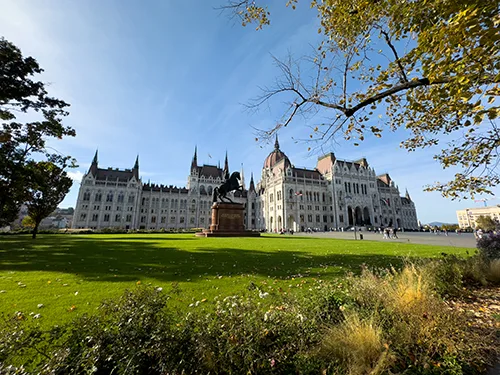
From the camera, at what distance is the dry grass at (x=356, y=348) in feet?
8.55

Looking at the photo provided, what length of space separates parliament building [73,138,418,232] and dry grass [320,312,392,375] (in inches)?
2920

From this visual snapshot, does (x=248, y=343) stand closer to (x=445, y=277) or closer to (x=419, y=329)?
(x=419, y=329)

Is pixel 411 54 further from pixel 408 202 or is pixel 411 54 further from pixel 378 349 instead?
pixel 408 202

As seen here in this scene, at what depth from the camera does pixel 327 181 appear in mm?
88562

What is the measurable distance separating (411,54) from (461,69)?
59.9 inches

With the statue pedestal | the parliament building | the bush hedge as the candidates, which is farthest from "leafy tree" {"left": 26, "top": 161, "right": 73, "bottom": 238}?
the parliament building

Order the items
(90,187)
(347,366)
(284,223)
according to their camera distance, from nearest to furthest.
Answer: (347,366) → (284,223) → (90,187)

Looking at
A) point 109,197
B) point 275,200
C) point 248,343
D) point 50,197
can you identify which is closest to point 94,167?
point 109,197

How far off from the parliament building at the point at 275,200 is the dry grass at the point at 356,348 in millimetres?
74178

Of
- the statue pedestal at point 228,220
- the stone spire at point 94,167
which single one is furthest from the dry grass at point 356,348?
the stone spire at point 94,167

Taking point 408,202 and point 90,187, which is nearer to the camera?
point 90,187

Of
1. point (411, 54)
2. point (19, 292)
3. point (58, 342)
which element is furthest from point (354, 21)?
point (19, 292)

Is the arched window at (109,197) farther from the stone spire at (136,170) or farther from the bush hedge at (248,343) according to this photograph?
the bush hedge at (248,343)

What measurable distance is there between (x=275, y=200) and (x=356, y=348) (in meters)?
83.7
